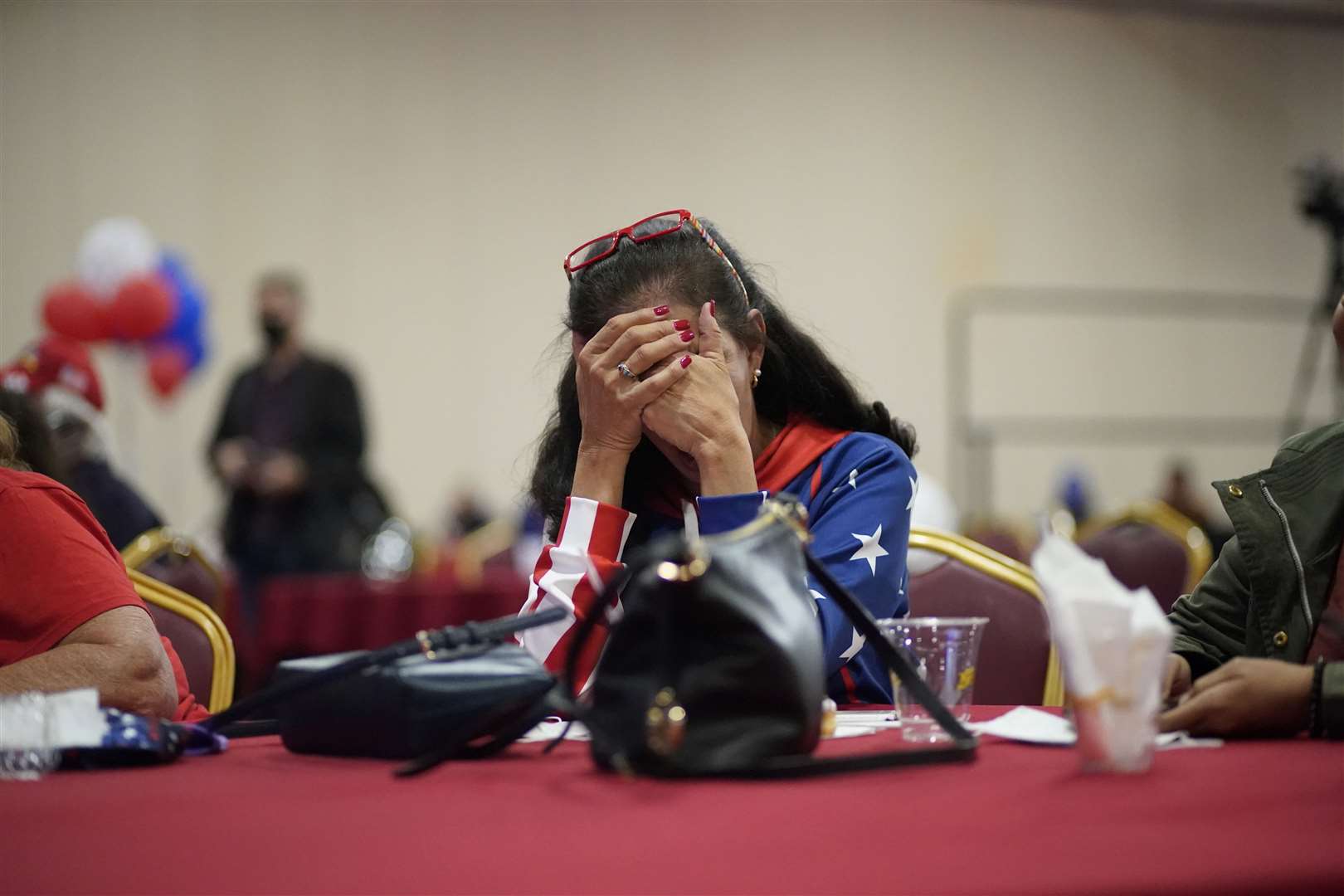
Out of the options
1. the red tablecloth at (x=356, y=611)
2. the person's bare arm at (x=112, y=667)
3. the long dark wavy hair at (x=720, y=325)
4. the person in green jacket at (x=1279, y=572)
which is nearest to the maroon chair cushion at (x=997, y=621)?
the long dark wavy hair at (x=720, y=325)

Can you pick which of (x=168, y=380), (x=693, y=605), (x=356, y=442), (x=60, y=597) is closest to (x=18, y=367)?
(x=60, y=597)

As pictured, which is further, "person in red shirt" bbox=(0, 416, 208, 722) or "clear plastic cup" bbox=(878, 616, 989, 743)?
"person in red shirt" bbox=(0, 416, 208, 722)

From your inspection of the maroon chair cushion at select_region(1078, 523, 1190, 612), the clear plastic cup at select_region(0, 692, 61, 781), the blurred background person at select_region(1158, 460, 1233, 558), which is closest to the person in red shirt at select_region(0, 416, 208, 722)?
the clear plastic cup at select_region(0, 692, 61, 781)

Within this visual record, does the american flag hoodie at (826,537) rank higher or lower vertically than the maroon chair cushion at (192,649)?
higher

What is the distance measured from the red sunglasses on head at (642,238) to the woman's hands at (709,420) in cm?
11

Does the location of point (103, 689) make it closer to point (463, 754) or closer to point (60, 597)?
point (60, 597)

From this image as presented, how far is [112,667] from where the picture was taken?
113 centimetres

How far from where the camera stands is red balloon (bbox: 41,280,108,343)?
18.9 ft

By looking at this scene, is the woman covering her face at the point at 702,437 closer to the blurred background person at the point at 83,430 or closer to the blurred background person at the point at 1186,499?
the blurred background person at the point at 83,430

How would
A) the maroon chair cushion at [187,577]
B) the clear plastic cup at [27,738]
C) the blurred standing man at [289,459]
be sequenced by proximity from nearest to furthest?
the clear plastic cup at [27,738] → the maroon chair cushion at [187,577] → the blurred standing man at [289,459]

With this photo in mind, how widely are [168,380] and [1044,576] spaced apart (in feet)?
21.5

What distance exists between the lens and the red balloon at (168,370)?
6645 millimetres

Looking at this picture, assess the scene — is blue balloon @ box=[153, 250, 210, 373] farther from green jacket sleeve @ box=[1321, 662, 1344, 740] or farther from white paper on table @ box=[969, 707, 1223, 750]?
green jacket sleeve @ box=[1321, 662, 1344, 740]

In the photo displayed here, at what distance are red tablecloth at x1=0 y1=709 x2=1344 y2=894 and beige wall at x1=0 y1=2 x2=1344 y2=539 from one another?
7.86 m
